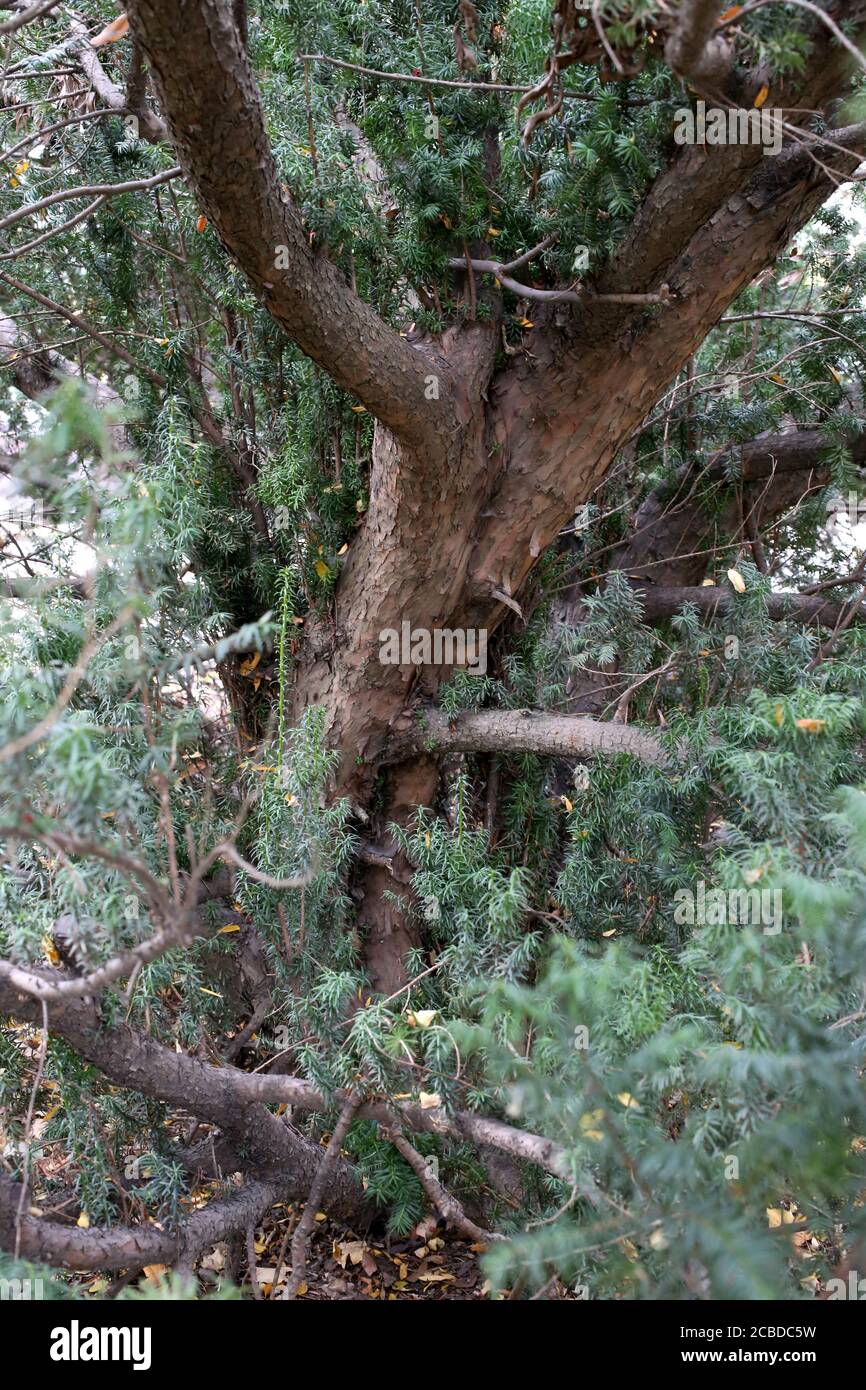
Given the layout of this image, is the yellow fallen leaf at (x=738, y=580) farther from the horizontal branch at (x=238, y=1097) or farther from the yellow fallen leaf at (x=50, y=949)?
the yellow fallen leaf at (x=50, y=949)

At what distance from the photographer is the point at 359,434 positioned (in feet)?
11.3

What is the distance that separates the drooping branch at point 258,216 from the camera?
1959 millimetres

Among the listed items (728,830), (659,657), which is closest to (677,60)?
(728,830)

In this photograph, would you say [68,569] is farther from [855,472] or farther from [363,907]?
[855,472]

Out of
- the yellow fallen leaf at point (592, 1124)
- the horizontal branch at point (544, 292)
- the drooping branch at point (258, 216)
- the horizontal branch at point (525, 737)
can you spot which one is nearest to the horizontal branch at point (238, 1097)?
the yellow fallen leaf at point (592, 1124)

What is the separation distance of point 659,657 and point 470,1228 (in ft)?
7.30

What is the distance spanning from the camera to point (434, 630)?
343cm

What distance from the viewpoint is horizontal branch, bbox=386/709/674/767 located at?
3020 millimetres

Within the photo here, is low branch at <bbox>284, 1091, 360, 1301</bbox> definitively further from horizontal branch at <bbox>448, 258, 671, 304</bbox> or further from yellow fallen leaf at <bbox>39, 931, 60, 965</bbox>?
horizontal branch at <bbox>448, 258, 671, 304</bbox>

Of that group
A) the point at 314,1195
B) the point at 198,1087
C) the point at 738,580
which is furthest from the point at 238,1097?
the point at 738,580

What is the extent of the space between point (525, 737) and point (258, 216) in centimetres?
173

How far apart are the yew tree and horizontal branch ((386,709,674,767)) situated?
18 mm

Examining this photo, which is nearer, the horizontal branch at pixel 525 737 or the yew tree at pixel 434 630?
the yew tree at pixel 434 630

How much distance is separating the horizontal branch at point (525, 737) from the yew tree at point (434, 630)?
0.02 meters
